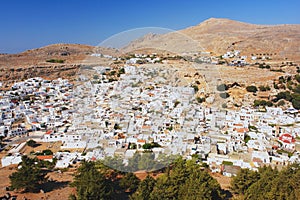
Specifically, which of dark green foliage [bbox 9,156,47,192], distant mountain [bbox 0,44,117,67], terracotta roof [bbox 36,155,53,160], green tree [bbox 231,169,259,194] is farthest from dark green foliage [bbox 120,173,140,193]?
distant mountain [bbox 0,44,117,67]

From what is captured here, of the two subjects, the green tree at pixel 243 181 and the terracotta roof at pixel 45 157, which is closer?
the green tree at pixel 243 181

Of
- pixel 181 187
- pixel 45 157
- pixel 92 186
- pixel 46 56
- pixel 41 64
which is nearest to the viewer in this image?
pixel 92 186

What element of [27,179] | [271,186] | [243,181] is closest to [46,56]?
[27,179]

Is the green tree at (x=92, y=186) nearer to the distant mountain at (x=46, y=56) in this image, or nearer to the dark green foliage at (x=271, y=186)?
the dark green foliage at (x=271, y=186)

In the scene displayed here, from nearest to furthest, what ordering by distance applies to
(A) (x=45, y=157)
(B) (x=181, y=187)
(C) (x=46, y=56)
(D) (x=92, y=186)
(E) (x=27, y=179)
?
(D) (x=92, y=186) → (B) (x=181, y=187) → (E) (x=27, y=179) → (A) (x=45, y=157) → (C) (x=46, y=56)

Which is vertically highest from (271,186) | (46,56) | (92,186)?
(46,56)

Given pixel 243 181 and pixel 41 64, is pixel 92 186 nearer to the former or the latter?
pixel 243 181

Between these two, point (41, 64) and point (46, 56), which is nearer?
point (41, 64)

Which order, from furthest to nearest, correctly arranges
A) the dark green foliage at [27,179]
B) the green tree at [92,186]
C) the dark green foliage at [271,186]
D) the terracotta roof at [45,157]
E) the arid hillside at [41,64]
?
the arid hillside at [41,64], the terracotta roof at [45,157], the dark green foliage at [27,179], the green tree at [92,186], the dark green foliage at [271,186]

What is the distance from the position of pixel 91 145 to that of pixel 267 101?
312 inches

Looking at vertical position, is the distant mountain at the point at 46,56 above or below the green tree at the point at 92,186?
above

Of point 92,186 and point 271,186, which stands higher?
point 92,186

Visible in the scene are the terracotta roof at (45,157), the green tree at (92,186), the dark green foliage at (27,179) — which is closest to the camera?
the green tree at (92,186)

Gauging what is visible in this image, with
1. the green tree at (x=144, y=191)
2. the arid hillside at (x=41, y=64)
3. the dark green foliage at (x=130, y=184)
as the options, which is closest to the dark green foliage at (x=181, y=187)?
the green tree at (x=144, y=191)
